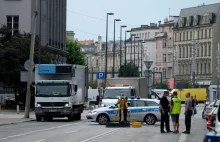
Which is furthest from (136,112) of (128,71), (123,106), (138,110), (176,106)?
(128,71)

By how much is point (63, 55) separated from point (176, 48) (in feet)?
212

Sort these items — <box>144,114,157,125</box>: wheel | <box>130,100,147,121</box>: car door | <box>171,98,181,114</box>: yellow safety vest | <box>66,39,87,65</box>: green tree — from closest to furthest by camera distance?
<box>171,98,181,114</box>: yellow safety vest, <box>130,100,147,121</box>: car door, <box>144,114,157,125</box>: wheel, <box>66,39,87,65</box>: green tree

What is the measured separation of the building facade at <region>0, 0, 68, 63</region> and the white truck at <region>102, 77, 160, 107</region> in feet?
72.2

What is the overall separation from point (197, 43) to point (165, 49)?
24.1 metres

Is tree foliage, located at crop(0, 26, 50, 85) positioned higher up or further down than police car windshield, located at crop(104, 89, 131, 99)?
higher up

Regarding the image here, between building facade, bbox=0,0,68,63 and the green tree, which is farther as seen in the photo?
the green tree

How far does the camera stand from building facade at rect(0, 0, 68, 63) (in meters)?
80.9

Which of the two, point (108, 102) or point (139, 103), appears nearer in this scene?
point (139, 103)

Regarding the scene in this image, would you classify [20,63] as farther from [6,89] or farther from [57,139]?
[57,139]

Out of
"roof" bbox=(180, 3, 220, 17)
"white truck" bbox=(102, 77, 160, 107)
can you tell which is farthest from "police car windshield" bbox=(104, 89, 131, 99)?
"roof" bbox=(180, 3, 220, 17)

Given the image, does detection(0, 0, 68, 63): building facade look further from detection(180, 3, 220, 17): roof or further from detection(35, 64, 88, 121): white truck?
detection(180, 3, 220, 17): roof

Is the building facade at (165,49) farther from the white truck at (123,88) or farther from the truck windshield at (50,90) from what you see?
the truck windshield at (50,90)

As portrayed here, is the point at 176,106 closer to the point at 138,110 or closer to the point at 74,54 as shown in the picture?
the point at 138,110

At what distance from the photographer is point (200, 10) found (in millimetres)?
150125
